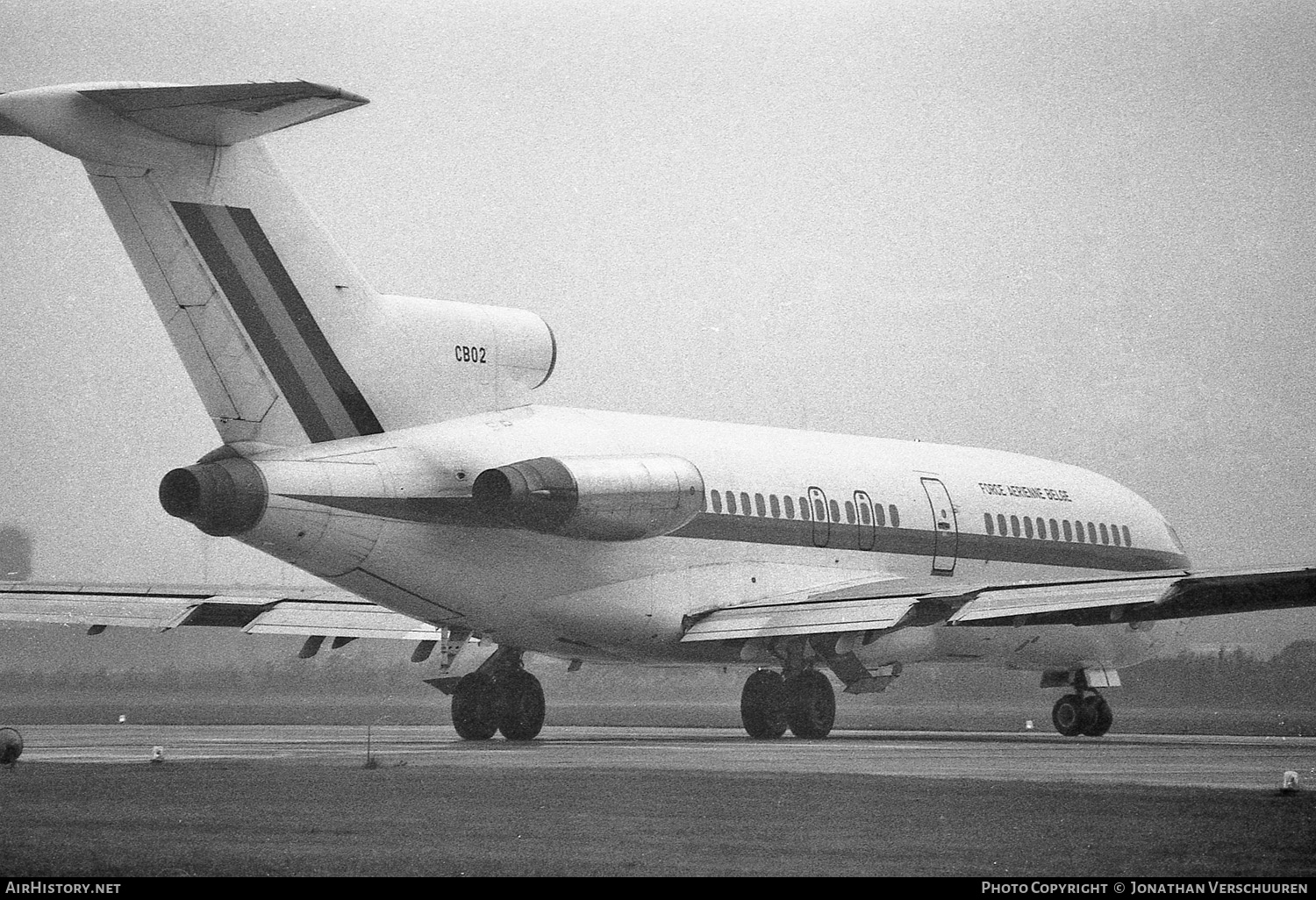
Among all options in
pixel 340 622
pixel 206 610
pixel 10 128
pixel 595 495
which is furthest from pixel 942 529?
pixel 10 128

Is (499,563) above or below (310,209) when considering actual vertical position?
below

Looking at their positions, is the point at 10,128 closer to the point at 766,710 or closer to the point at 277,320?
the point at 277,320

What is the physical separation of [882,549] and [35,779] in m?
14.4

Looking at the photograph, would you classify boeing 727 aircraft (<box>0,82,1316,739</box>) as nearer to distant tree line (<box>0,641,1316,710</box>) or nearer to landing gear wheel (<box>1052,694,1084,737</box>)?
landing gear wheel (<box>1052,694,1084,737</box>)

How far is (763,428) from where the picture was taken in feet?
88.9

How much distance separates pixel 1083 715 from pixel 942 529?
3842mm

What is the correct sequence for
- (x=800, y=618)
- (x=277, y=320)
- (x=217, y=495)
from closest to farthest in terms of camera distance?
(x=217, y=495) → (x=277, y=320) → (x=800, y=618)

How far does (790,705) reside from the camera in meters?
24.6

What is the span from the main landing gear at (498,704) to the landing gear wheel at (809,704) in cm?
351

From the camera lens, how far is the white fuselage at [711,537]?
67.4ft

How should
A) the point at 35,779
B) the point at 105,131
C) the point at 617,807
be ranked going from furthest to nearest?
1. the point at 105,131
2. the point at 35,779
3. the point at 617,807
